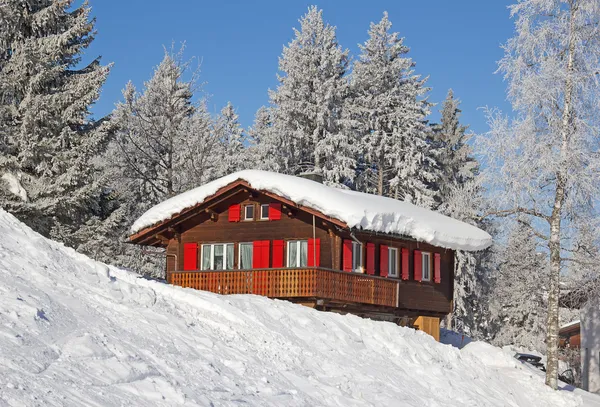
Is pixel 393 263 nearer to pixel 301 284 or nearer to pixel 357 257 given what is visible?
pixel 357 257

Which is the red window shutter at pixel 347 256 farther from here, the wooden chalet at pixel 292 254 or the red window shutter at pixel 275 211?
the red window shutter at pixel 275 211

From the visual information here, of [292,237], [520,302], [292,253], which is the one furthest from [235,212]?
[520,302]

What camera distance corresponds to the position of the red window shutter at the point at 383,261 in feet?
98.9

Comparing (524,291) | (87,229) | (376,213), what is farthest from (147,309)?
(524,291)

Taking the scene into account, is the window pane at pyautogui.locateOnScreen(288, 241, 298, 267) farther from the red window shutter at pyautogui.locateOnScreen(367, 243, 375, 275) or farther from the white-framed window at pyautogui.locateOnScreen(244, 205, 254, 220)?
the red window shutter at pyautogui.locateOnScreen(367, 243, 375, 275)

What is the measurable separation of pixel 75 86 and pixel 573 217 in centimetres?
1958

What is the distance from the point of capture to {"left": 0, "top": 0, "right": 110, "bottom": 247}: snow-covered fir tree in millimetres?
32094

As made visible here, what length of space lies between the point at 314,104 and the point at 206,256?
15660 millimetres

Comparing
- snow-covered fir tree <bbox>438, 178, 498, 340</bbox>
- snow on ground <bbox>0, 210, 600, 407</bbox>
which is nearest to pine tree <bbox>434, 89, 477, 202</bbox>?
snow-covered fir tree <bbox>438, 178, 498, 340</bbox>

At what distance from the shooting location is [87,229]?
3322 cm

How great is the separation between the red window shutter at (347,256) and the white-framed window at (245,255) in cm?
374

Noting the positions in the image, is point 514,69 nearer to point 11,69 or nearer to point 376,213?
point 376,213

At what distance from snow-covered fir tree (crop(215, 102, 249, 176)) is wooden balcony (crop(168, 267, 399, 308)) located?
717 inches

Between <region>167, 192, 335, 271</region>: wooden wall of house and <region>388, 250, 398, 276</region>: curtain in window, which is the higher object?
<region>167, 192, 335, 271</region>: wooden wall of house
